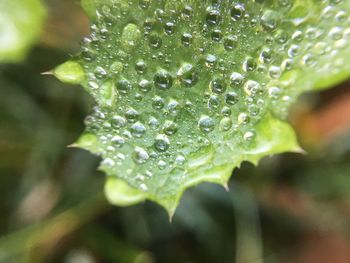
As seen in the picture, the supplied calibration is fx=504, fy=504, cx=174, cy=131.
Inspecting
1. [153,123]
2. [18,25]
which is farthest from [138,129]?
[18,25]

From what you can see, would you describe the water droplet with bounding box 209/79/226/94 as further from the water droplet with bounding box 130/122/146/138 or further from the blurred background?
the blurred background

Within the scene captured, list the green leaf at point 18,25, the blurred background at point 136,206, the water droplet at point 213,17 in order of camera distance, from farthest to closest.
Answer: the blurred background at point 136,206 < the green leaf at point 18,25 < the water droplet at point 213,17

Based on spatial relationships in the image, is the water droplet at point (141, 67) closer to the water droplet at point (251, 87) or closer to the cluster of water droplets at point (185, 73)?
the cluster of water droplets at point (185, 73)

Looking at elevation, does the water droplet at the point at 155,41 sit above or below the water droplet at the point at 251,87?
above

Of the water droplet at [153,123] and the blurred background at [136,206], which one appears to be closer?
the water droplet at [153,123]

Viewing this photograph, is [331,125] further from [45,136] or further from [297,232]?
[45,136]

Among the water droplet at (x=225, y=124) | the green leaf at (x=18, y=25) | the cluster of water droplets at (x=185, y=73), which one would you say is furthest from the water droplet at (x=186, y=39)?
the green leaf at (x=18, y=25)

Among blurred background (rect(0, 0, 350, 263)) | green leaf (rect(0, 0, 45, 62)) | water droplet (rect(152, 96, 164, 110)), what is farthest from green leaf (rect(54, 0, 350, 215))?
blurred background (rect(0, 0, 350, 263))
